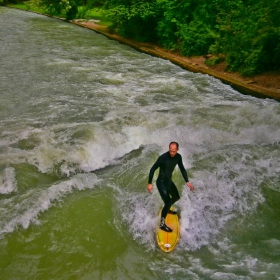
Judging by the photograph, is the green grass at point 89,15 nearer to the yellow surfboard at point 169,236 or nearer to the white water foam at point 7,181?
the white water foam at point 7,181

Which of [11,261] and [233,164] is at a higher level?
[233,164]

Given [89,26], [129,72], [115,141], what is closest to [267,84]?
[129,72]

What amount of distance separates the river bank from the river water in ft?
3.20

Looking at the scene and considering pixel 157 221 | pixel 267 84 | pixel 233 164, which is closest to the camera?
pixel 157 221

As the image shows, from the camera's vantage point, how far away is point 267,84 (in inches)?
613

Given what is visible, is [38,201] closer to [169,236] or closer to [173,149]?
[169,236]

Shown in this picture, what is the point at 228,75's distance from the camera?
1731cm

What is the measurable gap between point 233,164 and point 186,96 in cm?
587

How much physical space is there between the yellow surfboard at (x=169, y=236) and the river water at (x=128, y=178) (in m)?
0.13

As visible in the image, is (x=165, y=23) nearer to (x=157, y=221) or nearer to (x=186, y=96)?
(x=186, y=96)

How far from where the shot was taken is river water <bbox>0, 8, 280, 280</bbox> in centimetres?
616

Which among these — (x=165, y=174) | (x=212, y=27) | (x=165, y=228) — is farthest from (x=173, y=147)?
(x=212, y=27)

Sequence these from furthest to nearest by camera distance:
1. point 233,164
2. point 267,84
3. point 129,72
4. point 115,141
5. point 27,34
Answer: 1. point 27,34
2. point 129,72
3. point 267,84
4. point 115,141
5. point 233,164

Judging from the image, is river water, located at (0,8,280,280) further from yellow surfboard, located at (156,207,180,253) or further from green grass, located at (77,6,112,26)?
green grass, located at (77,6,112,26)
